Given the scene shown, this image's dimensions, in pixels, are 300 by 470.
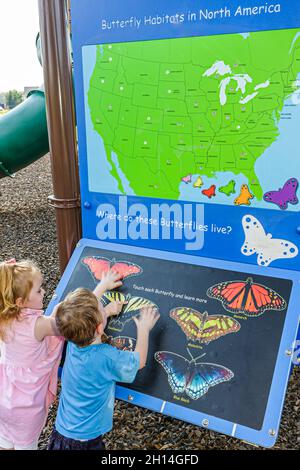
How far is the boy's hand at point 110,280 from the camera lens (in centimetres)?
248

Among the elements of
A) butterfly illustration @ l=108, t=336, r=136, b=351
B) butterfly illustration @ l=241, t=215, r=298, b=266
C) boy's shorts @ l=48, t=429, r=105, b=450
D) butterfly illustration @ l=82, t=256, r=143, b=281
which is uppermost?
butterfly illustration @ l=241, t=215, r=298, b=266

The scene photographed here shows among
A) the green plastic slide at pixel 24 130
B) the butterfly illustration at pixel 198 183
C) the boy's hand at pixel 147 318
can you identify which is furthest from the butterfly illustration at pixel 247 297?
the green plastic slide at pixel 24 130

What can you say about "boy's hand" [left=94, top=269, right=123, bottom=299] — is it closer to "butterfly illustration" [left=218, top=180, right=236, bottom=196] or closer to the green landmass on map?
the green landmass on map

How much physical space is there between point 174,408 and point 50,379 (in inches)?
27.1

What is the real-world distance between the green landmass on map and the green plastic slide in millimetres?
3530

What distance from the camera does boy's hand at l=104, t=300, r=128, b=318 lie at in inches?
94.3

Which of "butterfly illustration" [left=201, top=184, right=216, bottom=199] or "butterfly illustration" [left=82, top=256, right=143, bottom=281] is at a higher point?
"butterfly illustration" [left=201, top=184, right=216, bottom=199]

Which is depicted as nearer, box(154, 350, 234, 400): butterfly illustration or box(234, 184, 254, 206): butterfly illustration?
box(154, 350, 234, 400): butterfly illustration

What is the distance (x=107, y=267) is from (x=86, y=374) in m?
0.78

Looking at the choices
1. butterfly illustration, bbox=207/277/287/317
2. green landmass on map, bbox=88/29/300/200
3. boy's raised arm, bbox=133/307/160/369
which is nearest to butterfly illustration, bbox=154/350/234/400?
boy's raised arm, bbox=133/307/160/369

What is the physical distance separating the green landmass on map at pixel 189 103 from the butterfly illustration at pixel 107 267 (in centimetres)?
43

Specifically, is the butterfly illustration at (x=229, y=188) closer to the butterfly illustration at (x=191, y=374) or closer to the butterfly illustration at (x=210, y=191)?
the butterfly illustration at (x=210, y=191)

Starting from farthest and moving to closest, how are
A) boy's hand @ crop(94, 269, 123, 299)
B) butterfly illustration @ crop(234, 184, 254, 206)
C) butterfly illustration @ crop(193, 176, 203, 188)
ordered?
boy's hand @ crop(94, 269, 123, 299)
butterfly illustration @ crop(193, 176, 203, 188)
butterfly illustration @ crop(234, 184, 254, 206)

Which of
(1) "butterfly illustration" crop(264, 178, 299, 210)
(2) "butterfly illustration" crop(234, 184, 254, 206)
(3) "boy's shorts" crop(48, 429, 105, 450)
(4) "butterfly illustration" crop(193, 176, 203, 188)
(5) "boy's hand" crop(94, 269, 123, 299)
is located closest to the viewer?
(3) "boy's shorts" crop(48, 429, 105, 450)
